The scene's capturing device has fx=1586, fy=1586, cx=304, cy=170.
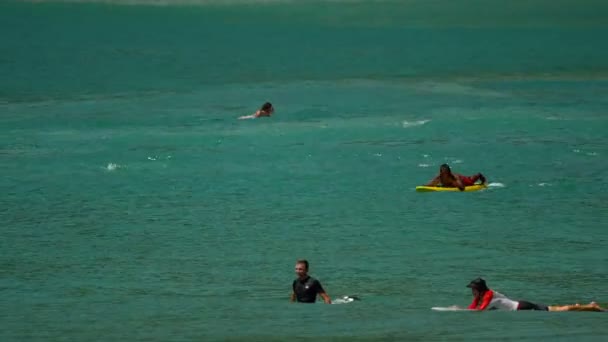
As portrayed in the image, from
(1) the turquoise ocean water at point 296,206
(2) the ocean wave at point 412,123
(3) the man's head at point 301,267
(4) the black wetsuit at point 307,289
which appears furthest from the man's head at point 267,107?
(3) the man's head at point 301,267

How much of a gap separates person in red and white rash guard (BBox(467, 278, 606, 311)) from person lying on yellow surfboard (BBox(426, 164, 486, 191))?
17.9 metres

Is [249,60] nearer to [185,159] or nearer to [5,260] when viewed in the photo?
[185,159]

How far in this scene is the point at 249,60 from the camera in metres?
130

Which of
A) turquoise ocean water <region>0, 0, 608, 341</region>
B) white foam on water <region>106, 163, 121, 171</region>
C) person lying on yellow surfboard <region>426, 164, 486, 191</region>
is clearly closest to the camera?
turquoise ocean water <region>0, 0, 608, 341</region>

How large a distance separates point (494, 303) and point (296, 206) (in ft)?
60.8

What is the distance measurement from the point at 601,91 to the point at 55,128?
102 ft

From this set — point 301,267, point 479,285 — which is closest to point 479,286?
point 479,285

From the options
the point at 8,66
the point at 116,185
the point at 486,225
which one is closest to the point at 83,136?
the point at 116,185

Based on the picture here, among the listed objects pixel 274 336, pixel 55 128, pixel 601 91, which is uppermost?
pixel 601 91

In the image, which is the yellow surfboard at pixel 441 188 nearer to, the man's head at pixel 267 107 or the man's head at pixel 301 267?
the man's head at pixel 301 267

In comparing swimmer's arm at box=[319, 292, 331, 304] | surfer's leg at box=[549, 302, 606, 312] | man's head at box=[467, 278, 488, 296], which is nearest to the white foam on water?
swimmer's arm at box=[319, 292, 331, 304]

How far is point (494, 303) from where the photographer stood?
30.2 metres

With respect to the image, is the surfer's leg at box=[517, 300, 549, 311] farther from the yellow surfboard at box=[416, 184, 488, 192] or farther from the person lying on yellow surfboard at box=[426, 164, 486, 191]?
the yellow surfboard at box=[416, 184, 488, 192]

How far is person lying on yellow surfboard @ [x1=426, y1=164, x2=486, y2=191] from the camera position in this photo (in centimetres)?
4828
